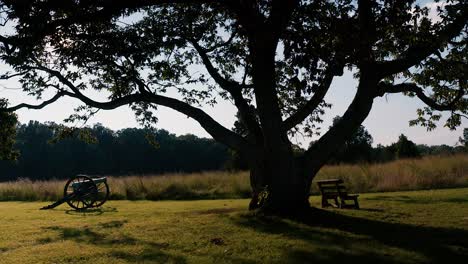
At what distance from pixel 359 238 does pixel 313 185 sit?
12.4 meters

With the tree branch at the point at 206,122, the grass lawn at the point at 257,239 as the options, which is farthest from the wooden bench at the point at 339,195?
the tree branch at the point at 206,122

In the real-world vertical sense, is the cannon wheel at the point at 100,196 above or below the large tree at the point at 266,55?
below

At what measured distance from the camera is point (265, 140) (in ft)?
38.0

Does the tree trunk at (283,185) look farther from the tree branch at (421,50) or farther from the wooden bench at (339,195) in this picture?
the tree branch at (421,50)

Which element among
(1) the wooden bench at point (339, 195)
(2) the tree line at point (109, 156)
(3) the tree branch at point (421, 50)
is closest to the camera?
(3) the tree branch at point (421, 50)

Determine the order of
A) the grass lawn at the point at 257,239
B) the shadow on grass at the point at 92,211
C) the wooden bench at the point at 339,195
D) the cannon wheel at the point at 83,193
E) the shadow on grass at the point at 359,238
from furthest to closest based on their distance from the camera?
the cannon wheel at the point at 83,193 → the shadow on grass at the point at 92,211 → the wooden bench at the point at 339,195 → the grass lawn at the point at 257,239 → the shadow on grass at the point at 359,238

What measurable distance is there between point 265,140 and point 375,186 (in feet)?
35.1

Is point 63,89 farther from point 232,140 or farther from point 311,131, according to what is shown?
point 311,131

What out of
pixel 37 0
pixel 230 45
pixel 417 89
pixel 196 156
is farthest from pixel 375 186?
pixel 196 156

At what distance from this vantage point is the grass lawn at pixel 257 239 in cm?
721

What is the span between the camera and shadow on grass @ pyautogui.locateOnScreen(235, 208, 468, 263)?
6945 millimetres

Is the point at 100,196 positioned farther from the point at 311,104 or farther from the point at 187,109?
the point at 311,104

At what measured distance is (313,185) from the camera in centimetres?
2069

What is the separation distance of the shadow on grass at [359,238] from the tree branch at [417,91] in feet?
12.5
